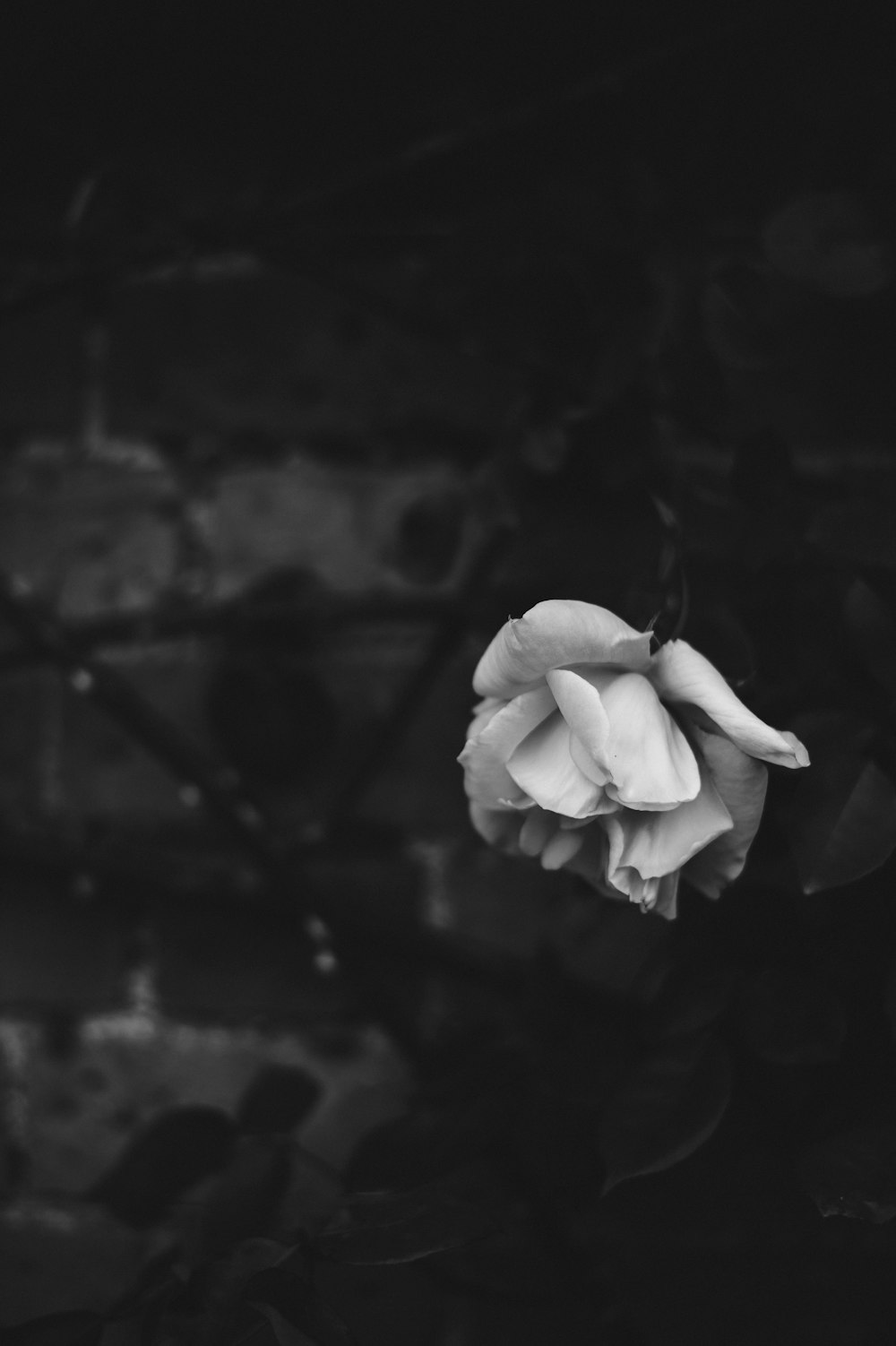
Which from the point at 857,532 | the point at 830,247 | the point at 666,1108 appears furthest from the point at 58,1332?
the point at 830,247

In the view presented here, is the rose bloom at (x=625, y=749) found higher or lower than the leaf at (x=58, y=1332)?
higher

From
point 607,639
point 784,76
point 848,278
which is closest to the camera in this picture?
point 607,639

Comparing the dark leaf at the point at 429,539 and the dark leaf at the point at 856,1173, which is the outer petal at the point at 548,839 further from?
the dark leaf at the point at 429,539

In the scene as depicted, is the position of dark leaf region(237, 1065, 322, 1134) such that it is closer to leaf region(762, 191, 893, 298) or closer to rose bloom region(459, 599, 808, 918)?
rose bloom region(459, 599, 808, 918)

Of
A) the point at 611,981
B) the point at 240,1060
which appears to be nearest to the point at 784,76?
the point at 611,981

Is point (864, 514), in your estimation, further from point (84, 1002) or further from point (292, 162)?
point (84, 1002)

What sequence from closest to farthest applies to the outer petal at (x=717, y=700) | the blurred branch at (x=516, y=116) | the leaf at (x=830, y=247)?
the outer petal at (x=717, y=700) → the leaf at (x=830, y=247) → the blurred branch at (x=516, y=116)

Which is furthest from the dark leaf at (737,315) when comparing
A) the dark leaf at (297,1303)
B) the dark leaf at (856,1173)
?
the dark leaf at (297,1303)

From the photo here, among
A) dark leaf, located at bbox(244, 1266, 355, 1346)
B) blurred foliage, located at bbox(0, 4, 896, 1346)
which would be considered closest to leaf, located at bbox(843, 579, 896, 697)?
blurred foliage, located at bbox(0, 4, 896, 1346)
